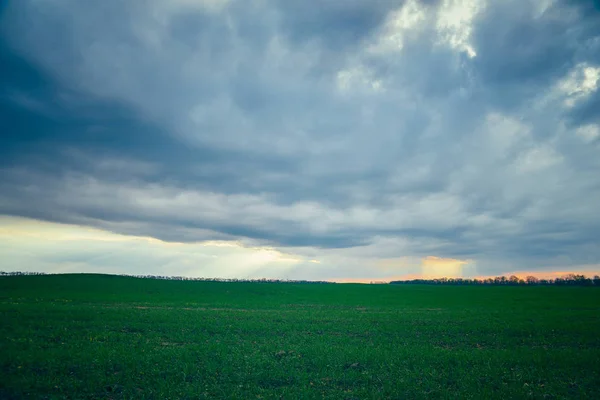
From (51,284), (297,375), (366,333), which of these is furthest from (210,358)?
(51,284)

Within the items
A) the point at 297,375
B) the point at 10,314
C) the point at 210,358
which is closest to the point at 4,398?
the point at 210,358

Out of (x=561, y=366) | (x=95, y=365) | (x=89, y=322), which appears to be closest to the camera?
(x=95, y=365)

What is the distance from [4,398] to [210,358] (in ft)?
27.8

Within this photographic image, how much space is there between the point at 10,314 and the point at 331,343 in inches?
1091

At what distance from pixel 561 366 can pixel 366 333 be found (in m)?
13.2

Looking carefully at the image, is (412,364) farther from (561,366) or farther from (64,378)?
(64,378)

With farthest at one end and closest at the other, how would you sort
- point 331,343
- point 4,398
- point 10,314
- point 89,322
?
point 10,314, point 89,322, point 331,343, point 4,398

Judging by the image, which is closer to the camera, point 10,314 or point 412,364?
point 412,364

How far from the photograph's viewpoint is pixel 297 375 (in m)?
16.4

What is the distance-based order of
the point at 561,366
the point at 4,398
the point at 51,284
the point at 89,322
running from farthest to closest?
the point at 51,284, the point at 89,322, the point at 561,366, the point at 4,398

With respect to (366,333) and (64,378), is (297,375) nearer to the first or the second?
(64,378)

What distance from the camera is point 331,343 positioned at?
2330 centimetres

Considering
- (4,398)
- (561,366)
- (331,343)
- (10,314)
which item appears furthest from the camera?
(10,314)

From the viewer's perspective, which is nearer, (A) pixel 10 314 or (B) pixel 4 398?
(B) pixel 4 398
